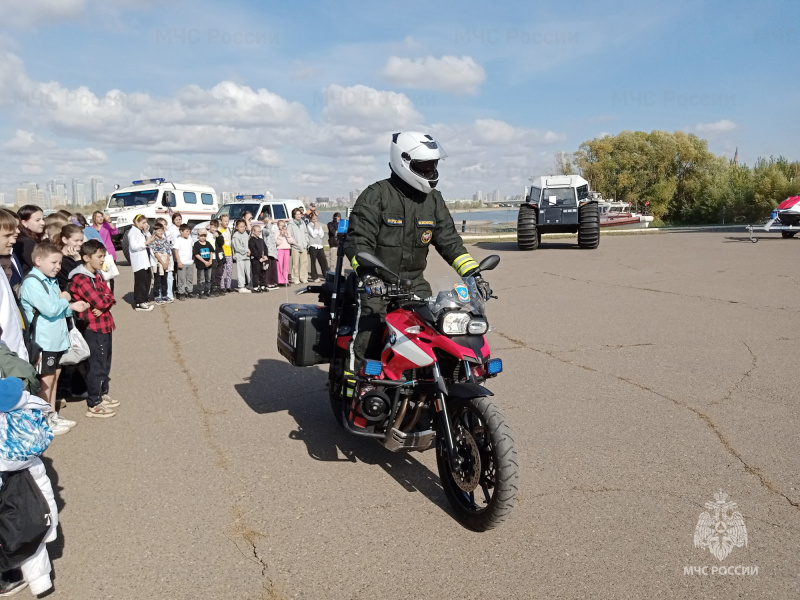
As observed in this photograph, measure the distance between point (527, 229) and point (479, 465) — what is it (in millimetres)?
20385

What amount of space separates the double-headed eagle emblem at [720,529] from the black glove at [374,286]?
2.25 m

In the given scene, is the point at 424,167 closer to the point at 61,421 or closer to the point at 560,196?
the point at 61,421

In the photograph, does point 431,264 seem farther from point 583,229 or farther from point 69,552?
point 69,552

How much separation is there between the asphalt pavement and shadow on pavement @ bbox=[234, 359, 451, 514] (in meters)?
0.03

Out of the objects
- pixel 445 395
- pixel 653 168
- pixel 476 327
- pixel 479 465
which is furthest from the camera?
pixel 653 168

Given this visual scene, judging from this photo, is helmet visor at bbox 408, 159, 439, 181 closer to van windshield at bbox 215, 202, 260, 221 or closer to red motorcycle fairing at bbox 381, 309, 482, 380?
red motorcycle fairing at bbox 381, 309, 482, 380

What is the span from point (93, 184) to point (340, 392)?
47.3 meters

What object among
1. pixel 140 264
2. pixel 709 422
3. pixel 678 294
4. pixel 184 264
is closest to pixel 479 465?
pixel 709 422

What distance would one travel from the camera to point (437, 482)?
177 inches

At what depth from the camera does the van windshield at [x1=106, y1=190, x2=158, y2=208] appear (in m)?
25.1

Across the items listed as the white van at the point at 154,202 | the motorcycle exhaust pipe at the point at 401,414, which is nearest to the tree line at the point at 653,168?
the white van at the point at 154,202

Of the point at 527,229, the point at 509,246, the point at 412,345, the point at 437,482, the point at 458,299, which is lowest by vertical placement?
the point at 437,482

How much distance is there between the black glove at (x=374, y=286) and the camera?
3861 millimetres

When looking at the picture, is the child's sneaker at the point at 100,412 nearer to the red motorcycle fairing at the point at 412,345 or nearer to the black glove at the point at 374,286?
the red motorcycle fairing at the point at 412,345
